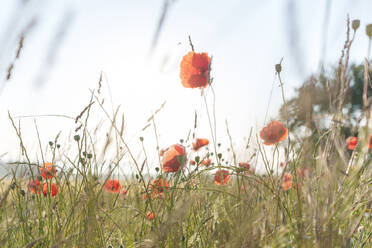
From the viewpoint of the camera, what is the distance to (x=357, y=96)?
21.5m

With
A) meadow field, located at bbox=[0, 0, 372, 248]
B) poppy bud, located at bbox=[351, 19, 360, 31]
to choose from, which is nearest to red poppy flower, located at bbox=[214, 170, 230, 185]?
meadow field, located at bbox=[0, 0, 372, 248]

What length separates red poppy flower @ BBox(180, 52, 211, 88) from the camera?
59.9 inches

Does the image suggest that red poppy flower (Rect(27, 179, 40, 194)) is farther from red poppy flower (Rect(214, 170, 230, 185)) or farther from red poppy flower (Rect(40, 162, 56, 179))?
red poppy flower (Rect(214, 170, 230, 185))

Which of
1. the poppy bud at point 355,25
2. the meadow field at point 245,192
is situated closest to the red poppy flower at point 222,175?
the meadow field at point 245,192

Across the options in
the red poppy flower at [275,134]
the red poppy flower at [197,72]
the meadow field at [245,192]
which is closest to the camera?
the meadow field at [245,192]

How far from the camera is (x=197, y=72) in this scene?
5.08 feet

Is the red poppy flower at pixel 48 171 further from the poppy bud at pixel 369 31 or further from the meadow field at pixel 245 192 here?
the poppy bud at pixel 369 31

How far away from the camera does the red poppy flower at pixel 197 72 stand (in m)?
1.52

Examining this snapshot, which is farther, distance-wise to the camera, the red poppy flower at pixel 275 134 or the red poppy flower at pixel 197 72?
the red poppy flower at pixel 197 72

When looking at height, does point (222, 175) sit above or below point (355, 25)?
below

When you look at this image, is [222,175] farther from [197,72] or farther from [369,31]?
[369,31]

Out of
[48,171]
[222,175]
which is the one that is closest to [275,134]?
[222,175]

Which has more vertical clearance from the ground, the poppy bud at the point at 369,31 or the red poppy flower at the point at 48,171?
the poppy bud at the point at 369,31

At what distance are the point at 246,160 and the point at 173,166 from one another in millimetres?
351
